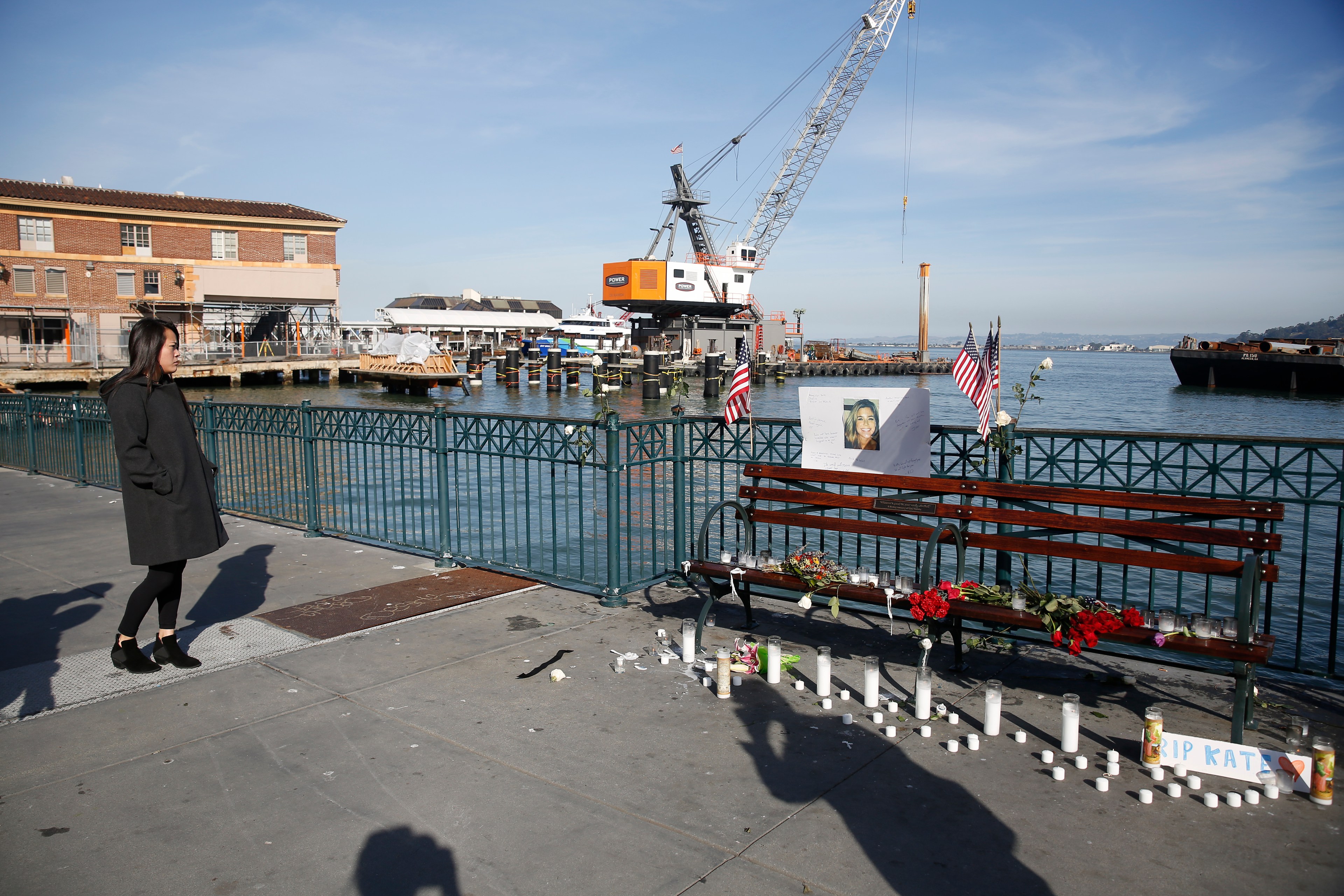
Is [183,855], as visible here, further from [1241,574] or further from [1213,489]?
[1213,489]

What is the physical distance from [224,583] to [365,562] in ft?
4.11

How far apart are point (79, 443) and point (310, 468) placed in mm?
6188

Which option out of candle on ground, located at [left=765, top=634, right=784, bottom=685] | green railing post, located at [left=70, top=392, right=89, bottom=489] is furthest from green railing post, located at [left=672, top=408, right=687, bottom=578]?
green railing post, located at [left=70, top=392, right=89, bottom=489]

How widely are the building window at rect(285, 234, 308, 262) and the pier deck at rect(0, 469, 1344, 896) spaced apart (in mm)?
60846

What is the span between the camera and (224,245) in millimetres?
58500

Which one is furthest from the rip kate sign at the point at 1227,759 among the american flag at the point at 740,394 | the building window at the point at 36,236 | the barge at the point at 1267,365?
the barge at the point at 1267,365

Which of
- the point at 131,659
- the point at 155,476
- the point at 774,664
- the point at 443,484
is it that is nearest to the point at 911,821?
the point at 774,664

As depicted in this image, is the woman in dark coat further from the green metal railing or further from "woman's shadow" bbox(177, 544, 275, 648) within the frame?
the green metal railing

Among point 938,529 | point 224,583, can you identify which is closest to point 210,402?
point 224,583

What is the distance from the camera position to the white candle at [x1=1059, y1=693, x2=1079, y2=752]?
4184 mm

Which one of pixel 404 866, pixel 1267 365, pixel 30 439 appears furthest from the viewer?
pixel 1267 365

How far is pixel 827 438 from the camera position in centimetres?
631

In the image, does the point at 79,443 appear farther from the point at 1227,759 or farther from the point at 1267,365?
the point at 1267,365

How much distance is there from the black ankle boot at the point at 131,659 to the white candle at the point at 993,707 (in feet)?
16.7
